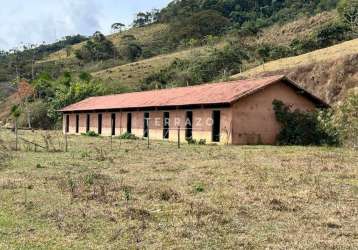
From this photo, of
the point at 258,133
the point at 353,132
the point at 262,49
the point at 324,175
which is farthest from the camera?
the point at 262,49

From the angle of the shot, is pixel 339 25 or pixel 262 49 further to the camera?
pixel 262 49

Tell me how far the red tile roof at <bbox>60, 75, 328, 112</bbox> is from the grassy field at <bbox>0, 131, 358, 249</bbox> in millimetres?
11971

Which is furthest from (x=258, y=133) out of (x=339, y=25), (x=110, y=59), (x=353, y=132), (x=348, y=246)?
(x=110, y=59)

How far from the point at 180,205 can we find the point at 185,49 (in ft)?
297

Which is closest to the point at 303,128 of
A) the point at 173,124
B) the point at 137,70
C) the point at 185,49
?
the point at 173,124

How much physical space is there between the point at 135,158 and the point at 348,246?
44.5 ft

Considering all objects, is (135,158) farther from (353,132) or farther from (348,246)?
(348,246)

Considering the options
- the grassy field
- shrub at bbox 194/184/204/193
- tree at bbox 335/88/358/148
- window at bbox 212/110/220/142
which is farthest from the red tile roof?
shrub at bbox 194/184/204/193

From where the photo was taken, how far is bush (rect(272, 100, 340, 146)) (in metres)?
28.4

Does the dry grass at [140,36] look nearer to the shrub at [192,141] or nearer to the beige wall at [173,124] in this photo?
the beige wall at [173,124]

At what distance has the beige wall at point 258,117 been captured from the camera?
29484mm

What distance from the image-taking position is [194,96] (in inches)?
1313

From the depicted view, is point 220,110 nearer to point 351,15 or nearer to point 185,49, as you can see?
point 351,15

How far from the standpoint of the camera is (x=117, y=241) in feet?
26.2
